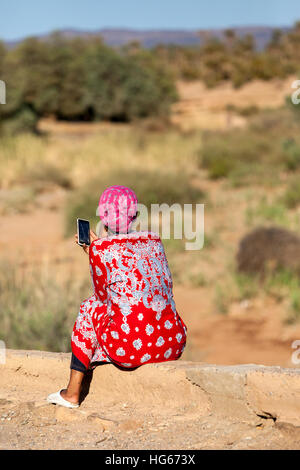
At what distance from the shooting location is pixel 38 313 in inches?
231

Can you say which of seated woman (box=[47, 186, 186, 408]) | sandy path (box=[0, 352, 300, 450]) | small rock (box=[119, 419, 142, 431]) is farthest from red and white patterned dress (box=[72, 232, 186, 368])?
small rock (box=[119, 419, 142, 431])

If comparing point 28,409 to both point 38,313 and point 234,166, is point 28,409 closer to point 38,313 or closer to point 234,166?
point 38,313

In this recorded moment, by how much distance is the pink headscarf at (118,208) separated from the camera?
3496 millimetres

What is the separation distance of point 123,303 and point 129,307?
36 millimetres

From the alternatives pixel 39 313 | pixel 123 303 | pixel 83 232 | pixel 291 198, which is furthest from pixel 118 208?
pixel 291 198

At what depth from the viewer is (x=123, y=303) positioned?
3.55m

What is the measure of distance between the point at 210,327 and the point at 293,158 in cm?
1083

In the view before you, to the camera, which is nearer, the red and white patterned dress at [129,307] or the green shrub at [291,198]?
the red and white patterned dress at [129,307]

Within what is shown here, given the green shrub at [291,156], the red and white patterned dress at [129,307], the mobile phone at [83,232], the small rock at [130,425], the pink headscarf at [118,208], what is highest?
the green shrub at [291,156]

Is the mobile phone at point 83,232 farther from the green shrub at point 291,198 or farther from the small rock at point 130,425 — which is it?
the green shrub at point 291,198

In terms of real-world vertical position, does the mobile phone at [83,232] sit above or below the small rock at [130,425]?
above

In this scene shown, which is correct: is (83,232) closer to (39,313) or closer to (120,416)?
(120,416)

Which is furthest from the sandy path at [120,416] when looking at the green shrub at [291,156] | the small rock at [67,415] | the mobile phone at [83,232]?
the green shrub at [291,156]

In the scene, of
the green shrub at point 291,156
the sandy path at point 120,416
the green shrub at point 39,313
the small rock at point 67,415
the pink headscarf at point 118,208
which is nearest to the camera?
the sandy path at point 120,416
